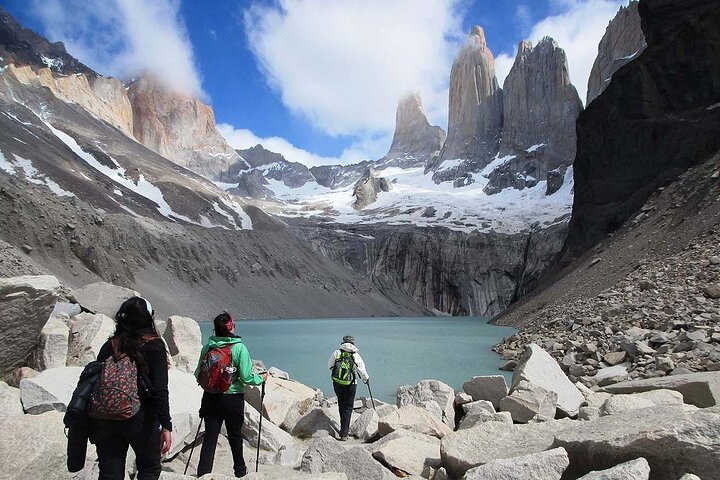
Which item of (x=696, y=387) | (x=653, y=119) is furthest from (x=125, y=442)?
(x=653, y=119)

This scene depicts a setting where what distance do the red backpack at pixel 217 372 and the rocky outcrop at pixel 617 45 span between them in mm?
98142

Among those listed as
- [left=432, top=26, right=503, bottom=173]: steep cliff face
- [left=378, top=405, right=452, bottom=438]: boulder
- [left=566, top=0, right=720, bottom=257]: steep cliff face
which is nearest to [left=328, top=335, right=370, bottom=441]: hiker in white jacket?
[left=378, top=405, right=452, bottom=438]: boulder

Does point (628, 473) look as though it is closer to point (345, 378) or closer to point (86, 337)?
point (345, 378)

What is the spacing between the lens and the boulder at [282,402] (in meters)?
8.20

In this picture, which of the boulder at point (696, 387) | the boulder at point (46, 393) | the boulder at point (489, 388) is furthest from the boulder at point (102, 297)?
the boulder at point (696, 387)

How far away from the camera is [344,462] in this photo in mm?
4910

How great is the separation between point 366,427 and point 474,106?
156m

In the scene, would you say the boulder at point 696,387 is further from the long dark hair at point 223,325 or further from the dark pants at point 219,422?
the long dark hair at point 223,325

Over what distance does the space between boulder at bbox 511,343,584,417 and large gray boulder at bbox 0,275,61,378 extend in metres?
7.90

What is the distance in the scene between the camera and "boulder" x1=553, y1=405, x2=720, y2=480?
10.7 ft

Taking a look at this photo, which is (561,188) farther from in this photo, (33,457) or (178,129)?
(178,129)

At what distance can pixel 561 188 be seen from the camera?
370 ft

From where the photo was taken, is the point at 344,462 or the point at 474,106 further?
the point at 474,106

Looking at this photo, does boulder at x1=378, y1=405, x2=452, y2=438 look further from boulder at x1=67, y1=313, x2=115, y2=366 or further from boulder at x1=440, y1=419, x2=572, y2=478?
boulder at x1=67, y1=313, x2=115, y2=366
